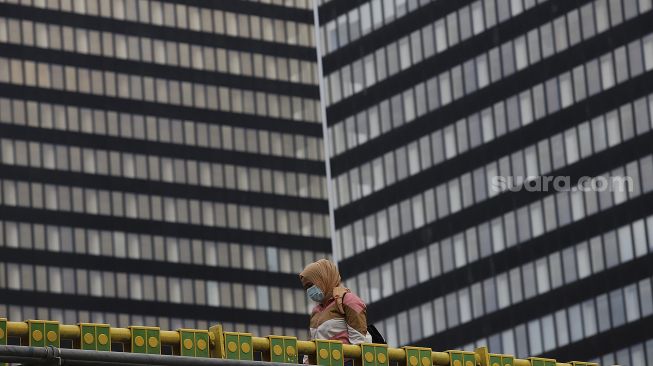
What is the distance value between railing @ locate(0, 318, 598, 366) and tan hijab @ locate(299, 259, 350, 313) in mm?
804

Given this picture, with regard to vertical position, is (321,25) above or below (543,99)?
above

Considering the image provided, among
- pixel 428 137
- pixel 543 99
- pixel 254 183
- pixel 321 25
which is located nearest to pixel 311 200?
pixel 254 183

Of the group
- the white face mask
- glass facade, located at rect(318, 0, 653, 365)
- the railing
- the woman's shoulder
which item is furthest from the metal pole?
glass facade, located at rect(318, 0, 653, 365)

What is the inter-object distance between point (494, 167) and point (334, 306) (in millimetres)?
109130

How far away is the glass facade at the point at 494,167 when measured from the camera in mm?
125812

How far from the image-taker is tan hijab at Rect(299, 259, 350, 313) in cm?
2672

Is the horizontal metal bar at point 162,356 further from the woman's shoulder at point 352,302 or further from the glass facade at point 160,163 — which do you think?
the glass facade at point 160,163

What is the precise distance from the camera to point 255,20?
177 m

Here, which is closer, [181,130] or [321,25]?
[321,25]

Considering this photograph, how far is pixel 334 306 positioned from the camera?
26859 millimetres

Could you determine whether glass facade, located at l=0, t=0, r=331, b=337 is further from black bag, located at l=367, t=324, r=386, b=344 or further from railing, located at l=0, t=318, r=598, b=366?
railing, located at l=0, t=318, r=598, b=366

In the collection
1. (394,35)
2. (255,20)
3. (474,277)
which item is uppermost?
(255,20)

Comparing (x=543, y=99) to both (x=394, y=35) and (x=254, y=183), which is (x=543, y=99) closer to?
(x=394, y=35)

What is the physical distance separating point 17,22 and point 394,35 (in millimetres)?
30984
